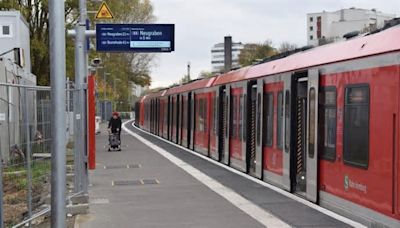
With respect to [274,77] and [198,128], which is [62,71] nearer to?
[274,77]

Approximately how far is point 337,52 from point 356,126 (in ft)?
5.42

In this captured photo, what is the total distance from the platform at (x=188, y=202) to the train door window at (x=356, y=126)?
98cm

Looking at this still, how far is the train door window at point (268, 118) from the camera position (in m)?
14.2

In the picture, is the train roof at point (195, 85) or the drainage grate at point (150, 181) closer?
the drainage grate at point (150, 181)

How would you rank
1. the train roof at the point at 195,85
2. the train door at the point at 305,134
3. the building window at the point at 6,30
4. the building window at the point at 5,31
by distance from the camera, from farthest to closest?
the building window at the point at 6,30 < the building window at the point at 5,31 < the train roof at the point at 195,85 < the train door at the point at 305,134

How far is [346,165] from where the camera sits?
31.6 feet

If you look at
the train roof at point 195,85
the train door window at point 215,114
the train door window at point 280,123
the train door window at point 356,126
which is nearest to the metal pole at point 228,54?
the train roof at point 195,85

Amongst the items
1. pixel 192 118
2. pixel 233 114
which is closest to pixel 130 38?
pixel 233 114

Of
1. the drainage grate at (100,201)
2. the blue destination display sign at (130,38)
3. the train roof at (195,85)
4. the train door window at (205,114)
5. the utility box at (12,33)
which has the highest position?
the utility box at (12,33)

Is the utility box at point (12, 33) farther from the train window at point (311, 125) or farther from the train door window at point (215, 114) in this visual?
the train window at point (311, 125)

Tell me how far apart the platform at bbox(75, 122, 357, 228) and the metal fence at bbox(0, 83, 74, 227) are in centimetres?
103

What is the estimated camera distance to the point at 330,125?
1038 cm

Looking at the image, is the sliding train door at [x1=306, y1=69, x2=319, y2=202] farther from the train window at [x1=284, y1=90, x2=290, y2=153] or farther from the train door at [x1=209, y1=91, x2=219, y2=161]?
the train door at [x1=209, y1=91, x2=219, y2=161]

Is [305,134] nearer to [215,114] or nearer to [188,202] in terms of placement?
[188,202]
